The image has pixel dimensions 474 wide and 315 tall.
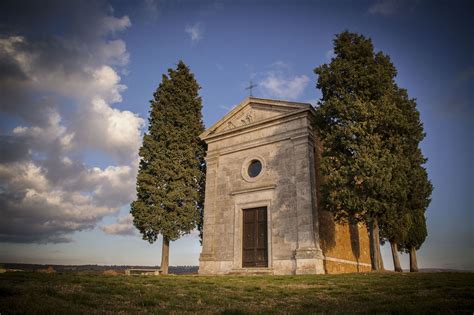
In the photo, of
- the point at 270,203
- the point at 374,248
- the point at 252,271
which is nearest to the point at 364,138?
the point at 374,248

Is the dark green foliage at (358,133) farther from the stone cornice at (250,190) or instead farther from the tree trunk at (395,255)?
the tree trunk at (395,255)

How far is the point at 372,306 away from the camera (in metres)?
5.76

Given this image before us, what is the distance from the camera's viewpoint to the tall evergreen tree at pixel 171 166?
19.6m

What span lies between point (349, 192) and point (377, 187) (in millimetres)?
1185

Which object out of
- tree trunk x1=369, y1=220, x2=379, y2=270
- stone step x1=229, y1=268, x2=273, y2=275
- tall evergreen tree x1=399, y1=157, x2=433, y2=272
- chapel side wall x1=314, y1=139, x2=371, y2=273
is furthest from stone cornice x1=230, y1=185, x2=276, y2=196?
tall evergreen tree x1=399, y1=157, x2=433, y2=272

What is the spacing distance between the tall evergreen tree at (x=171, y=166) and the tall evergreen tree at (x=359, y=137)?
360 inches

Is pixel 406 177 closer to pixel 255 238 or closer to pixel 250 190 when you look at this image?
pixel 250 190

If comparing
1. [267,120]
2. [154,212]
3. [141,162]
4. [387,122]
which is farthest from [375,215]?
[141,162]

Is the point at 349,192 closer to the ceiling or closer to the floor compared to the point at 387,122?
closer to the floor

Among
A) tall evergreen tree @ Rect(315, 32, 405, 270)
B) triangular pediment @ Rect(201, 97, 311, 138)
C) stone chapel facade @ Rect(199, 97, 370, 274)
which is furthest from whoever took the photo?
triangular pediment @ Rect(201, 97, 311, 138)

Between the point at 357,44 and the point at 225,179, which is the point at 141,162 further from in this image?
the point at 357,44

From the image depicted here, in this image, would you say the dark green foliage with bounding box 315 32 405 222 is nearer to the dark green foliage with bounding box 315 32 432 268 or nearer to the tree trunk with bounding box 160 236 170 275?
the dark green foliage with bounding box 315 32 432 268

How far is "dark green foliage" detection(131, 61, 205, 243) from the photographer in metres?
19.6

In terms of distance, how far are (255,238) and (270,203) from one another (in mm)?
2184
